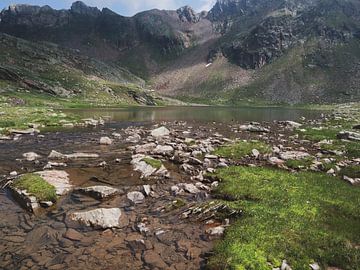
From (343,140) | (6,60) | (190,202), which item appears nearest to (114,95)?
(6,60)

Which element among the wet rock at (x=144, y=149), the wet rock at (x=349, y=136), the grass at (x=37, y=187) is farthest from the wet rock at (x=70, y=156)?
the wet rock at (x=349, y=136)

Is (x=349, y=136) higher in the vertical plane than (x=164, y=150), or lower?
higher

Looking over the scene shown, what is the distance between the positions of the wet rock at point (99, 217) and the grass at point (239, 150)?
14738 millimetres

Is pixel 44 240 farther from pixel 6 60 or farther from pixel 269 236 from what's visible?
pixel 6 60

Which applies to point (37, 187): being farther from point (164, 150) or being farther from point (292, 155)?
point (292, 155)

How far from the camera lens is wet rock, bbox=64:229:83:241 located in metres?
13.4

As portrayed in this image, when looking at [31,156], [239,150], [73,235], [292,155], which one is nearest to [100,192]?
[73,235]

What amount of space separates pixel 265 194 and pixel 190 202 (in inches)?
169

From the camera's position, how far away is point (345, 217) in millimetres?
15328

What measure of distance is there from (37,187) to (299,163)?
18705 millimetres

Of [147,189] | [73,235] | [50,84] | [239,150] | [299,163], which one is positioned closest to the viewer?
[73,235]

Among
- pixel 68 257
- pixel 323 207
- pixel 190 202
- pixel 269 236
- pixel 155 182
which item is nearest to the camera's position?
pixel 68 257

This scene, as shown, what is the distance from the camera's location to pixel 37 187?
58.1ft

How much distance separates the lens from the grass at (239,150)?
28230mm
